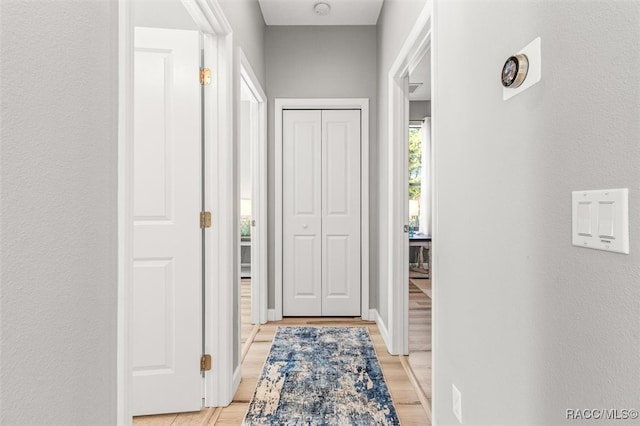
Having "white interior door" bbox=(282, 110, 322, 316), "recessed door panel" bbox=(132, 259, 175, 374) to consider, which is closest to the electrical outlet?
"recessed door panel" bbox=(132, 259, 175, 374)

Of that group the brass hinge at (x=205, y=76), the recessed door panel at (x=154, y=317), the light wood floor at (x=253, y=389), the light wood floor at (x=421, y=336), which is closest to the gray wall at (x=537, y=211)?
the light wood floor at (x=253, y=389)

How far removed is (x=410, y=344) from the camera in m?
2.96

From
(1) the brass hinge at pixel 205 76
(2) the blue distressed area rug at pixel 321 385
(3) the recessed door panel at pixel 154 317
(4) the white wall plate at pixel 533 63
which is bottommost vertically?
(2) the blue distressed area rug at pixel 321 385

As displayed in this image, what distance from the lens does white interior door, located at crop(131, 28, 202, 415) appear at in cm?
192

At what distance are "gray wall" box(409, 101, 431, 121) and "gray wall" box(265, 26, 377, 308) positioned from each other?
275 cm

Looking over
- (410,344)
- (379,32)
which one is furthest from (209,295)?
(379,32)

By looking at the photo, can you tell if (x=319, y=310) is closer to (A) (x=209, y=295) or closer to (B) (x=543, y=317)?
(A) (x=209, y=295)

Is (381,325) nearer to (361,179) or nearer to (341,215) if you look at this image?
(341,215)

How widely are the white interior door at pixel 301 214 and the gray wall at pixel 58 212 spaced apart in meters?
2.76

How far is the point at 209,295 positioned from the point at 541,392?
1565 mm

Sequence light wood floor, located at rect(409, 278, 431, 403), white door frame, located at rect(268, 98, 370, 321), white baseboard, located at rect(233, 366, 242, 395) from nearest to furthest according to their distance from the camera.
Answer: white baseboard, located at rect(233, 366, 242, 395)
light wood floor, located at rect(409, 278, 431, 403)
white door frame, located at rect(268, 98, 370, 321)

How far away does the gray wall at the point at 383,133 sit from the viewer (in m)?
2.66

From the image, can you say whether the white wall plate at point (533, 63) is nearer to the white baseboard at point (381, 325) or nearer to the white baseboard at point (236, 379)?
the white baseboard at point (236, 379)

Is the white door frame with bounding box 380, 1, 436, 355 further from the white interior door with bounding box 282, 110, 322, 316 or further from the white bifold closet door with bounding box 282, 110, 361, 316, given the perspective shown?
the white interior door with bounding box 282, 110, 322, 316
